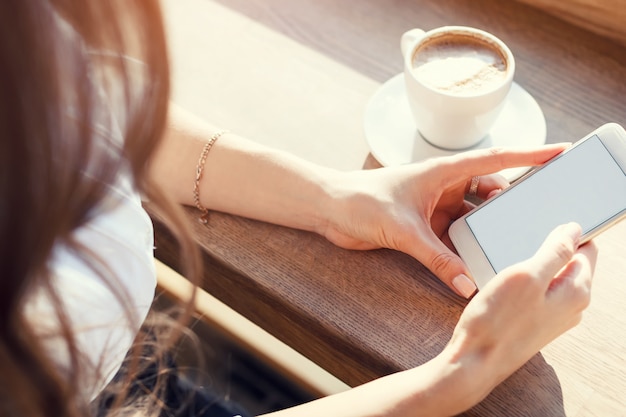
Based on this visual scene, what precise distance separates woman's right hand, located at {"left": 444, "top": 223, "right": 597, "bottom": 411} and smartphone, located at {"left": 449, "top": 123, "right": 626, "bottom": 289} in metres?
0.04

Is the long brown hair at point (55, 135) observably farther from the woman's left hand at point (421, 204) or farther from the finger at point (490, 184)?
the finger at point (490, 184)

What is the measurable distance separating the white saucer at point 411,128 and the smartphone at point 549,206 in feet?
0.42

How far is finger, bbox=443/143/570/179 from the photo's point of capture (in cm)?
65

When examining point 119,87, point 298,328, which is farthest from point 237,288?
point 119,87

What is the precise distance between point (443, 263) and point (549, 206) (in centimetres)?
11

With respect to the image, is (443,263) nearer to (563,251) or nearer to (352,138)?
(563,251)

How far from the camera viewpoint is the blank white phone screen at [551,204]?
1.97 feet

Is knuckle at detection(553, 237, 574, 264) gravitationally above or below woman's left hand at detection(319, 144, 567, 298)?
above

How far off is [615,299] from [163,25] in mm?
486

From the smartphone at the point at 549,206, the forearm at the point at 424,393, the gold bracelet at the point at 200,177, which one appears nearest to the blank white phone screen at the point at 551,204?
the smartphone at the point at 549,206

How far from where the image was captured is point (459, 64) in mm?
739

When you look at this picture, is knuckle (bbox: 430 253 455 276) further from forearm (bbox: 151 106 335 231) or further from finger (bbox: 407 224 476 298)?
forearm (bbox: 151 106 335 231)

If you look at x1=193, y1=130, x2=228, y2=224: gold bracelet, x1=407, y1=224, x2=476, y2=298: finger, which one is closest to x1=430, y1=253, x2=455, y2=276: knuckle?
x1=407, y1=224, x2=476, y2=298: finger

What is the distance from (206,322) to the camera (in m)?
0.89
